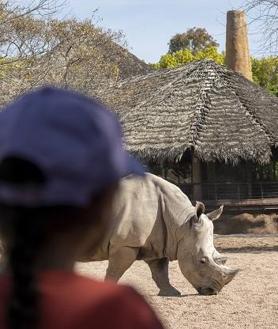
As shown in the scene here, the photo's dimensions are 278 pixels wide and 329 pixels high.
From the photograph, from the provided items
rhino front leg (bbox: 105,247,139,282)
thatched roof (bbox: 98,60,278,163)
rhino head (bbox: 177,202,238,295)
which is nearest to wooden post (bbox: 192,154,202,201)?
Result: thatched roof (bbox: 98,60,278,163)

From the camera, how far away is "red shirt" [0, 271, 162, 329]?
152 cm

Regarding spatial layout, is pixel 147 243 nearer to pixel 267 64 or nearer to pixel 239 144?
pixel 239 144

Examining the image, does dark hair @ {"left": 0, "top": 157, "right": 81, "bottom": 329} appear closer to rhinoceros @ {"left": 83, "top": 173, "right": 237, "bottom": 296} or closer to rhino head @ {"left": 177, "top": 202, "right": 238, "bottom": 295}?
rhinoceros @ {"left": 83, "top": 173, "right": 237, "bottom": 296}

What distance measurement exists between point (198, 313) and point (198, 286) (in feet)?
4.00

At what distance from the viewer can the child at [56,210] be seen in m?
1.52

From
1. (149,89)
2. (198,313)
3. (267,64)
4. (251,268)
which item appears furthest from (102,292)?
(267,64)

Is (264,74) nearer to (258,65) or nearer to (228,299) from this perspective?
(258,65)

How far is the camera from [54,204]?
156 cm

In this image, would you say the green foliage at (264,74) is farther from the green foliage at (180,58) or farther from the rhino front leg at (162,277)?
the rhino front leg at (162,277)

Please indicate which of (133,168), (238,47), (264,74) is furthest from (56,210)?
(264,74)

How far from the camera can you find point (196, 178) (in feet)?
84.9

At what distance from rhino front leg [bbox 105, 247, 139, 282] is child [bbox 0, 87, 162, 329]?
9.22m

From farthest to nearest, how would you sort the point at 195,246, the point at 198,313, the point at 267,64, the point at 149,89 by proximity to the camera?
1. the point at 267,64
2. the point at 149,89
3. the point at 195,246
4. the point at 198,313

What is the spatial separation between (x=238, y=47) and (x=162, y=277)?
26.2 metres
